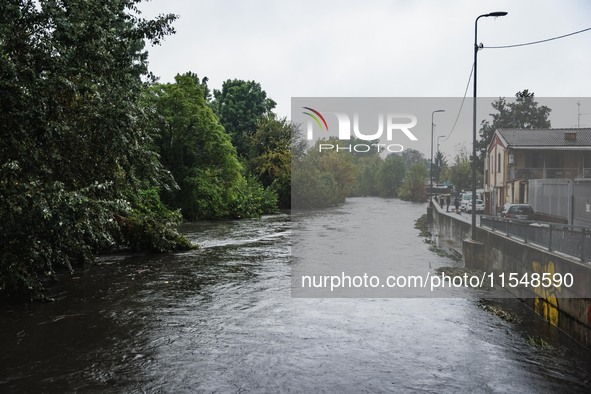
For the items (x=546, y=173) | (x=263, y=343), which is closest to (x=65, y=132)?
(x=263, y=343)

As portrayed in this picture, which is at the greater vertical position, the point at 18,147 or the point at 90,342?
the point at 18,147

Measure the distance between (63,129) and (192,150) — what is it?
2480cm

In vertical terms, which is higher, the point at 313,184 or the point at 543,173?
the point at 543,173

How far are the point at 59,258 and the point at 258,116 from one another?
168ft

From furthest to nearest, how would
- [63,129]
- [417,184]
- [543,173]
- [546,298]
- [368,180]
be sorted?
[368,180]
[417,184]
[543,173]
[63,129]
[546,298]

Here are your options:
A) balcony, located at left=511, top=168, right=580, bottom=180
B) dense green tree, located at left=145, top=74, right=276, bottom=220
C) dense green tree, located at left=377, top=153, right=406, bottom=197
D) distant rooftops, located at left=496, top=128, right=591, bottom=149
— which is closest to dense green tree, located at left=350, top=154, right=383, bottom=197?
dense green tree, located at left=377, top=153, right=406, bottom=197

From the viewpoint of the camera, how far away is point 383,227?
38.5 meters

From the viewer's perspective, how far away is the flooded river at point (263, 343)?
8594mm

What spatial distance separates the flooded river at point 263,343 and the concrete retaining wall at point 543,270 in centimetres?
34

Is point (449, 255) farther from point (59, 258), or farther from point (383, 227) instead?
point (59, 258)

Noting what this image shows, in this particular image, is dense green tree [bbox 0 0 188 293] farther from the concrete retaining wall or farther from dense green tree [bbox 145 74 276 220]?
dense green tree [bbox 145 74 276 220]

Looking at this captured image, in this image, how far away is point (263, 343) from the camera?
416 inches

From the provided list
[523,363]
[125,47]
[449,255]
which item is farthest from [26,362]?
[449,255]

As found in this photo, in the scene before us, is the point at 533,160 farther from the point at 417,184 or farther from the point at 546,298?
the point at 417,184
